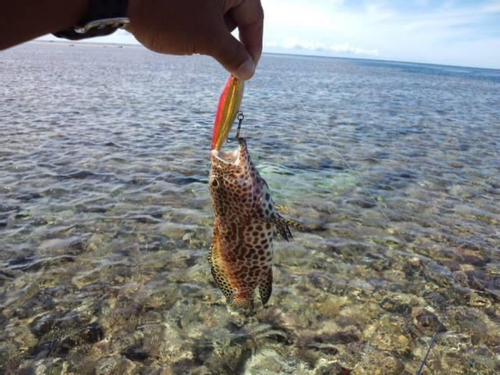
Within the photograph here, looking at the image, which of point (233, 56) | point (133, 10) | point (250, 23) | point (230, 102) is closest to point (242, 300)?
point (230, 102)

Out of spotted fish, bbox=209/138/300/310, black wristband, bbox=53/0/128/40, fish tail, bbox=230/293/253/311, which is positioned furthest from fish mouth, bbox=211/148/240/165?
black wristband, bbox=53/0/128/40

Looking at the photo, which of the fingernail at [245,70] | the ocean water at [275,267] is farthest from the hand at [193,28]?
the ocean water at [275,267]

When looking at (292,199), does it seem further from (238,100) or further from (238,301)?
(238,100)

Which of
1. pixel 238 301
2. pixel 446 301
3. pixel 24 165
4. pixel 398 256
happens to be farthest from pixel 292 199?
pixel 24 165

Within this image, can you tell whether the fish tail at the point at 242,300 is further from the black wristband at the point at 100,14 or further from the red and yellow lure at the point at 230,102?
the black wristband at the point at 100,14

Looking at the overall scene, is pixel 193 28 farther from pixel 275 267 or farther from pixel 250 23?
pixel 275 267

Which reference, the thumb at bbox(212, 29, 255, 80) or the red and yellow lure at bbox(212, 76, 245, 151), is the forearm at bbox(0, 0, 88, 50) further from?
the red and yellow lure at bbox(212, 76, 245, 151)

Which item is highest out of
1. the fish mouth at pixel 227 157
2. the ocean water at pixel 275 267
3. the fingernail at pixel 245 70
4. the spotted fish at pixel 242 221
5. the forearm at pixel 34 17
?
the forearm at pixel 34 17
